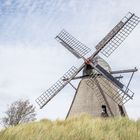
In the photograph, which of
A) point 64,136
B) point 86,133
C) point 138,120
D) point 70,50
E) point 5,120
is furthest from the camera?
point 5,120

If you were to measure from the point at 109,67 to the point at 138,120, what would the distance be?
28.8ft

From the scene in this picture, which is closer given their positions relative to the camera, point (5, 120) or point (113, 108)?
point (113, 108)

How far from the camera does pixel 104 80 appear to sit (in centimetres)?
2519

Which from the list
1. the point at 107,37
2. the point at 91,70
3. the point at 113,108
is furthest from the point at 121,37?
the point at 113,108

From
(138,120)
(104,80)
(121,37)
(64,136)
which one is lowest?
(64,136)

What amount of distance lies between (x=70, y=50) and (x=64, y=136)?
16.7 meters

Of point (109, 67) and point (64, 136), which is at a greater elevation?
point (109, 67)

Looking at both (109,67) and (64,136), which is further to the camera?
(109,67)

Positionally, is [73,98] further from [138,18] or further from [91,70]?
[138,18]

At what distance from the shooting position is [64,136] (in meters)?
11.8

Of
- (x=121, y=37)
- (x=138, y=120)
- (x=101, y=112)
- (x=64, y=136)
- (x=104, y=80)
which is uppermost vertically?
(x=121, y=37)

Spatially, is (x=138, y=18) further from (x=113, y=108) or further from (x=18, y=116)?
(x=18, y=116)

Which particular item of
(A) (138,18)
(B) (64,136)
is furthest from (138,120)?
(A) (138,18)

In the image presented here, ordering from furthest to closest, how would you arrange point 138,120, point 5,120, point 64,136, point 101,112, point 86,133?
point 5,120
point 101,112
point 138,120
point 86,133
point 64,136
